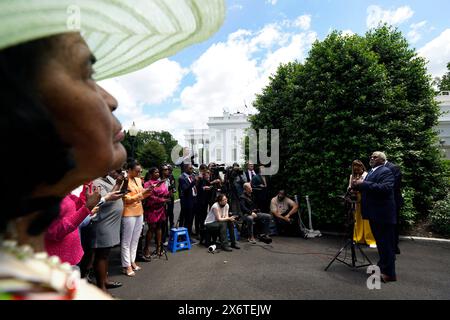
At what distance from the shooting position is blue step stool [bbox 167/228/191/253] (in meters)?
6.73

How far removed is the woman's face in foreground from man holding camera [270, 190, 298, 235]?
820 cm

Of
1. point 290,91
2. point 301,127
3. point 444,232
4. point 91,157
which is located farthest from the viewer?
point 290,91

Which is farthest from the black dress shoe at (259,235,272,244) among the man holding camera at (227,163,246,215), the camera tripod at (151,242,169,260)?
the camera tripod at (151,242,169,260)

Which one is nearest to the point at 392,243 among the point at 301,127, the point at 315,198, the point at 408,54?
the point at 315,198

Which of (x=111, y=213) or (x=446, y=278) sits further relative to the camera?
(x=446, y=278)

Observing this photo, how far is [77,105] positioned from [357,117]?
8045mm

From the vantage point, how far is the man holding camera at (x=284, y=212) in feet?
27.7

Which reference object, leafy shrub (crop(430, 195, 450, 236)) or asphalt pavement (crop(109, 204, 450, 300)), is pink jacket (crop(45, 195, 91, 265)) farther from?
leafy shrub (crop(430, 195, 450, 236))

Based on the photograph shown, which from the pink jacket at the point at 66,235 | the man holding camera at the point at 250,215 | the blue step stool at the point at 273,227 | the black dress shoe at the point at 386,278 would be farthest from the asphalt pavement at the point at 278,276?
the pink jacket at the point at 66,235

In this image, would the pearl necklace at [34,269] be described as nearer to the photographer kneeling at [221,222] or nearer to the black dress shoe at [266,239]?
the photographer kneeling at [221,222]

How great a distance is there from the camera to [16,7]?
460 millimetres

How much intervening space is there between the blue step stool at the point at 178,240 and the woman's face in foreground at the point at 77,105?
640 cm

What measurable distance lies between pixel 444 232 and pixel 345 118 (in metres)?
4.11

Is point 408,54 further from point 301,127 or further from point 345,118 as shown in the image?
point 301,127
